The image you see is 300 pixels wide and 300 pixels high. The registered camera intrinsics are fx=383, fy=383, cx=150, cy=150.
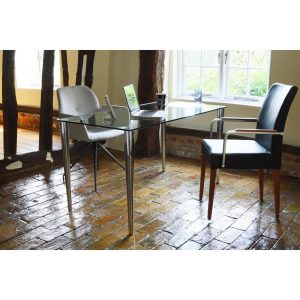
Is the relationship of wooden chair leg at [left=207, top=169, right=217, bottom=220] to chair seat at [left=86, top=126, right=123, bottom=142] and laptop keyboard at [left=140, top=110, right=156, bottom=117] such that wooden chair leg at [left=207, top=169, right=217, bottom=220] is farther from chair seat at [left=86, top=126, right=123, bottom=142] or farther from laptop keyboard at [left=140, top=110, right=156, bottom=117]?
chair seat at [left=86, top=126, right=123, bottom=142]

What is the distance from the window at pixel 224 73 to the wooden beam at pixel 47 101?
4.73ft

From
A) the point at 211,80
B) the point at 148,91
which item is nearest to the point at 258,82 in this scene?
the point at 211,80

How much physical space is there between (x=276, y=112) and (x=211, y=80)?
5.67 ft

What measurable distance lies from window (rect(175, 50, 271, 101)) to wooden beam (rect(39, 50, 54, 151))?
56.7 inches

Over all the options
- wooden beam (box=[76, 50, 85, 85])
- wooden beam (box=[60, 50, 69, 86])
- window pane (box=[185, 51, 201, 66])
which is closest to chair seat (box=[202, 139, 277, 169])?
window pane (box=[185, 51, 201, 66])

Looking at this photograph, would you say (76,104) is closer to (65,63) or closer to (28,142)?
(65,63)

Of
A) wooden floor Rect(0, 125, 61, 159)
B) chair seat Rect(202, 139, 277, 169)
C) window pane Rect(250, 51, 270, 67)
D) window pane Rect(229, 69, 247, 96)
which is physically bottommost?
wooden floor Rect(0, 125, 61, 159)

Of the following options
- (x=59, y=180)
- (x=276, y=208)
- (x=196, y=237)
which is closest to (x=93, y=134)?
(x=59, y=180)

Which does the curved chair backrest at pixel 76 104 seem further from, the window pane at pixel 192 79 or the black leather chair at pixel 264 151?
the window pane at pixel 192 79

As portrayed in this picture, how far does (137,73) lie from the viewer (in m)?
4.50

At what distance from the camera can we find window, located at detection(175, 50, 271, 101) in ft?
13.1

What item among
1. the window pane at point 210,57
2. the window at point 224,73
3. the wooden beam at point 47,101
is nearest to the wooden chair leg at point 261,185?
the window at point 224,73

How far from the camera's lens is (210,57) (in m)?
4.25

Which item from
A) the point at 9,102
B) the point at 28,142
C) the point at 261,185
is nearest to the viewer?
the point at 261,185
